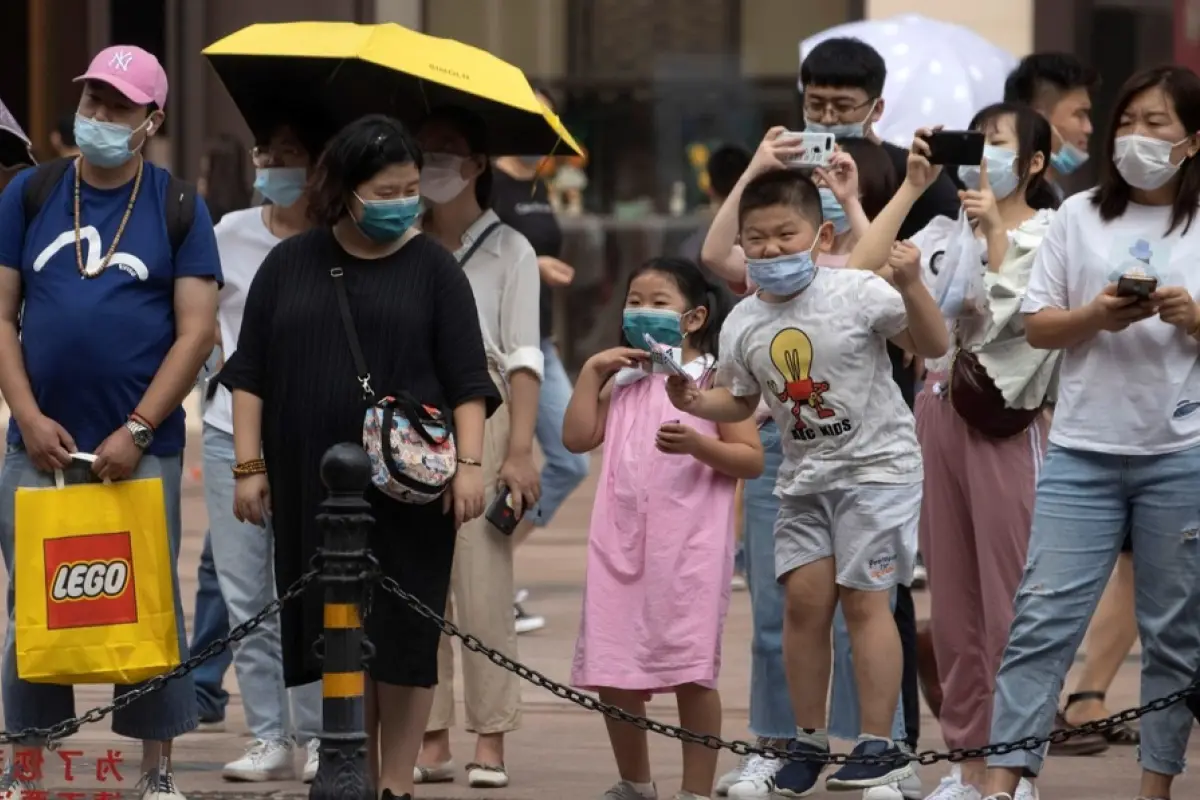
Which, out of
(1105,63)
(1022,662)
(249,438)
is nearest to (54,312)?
(249,438)

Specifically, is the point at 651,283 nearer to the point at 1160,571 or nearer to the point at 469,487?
the point at 469,487

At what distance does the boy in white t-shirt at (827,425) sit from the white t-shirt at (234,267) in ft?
5.23

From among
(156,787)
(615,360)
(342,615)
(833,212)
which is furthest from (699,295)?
(156,787)

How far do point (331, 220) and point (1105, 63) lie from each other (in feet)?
34.1

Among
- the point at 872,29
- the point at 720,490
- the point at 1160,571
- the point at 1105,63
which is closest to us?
the point at 1160,571

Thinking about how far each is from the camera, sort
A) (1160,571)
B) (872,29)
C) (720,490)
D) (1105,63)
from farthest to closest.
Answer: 1. (1105,63)
2. (872,29)
3. (720,490)
4. (1160,571)

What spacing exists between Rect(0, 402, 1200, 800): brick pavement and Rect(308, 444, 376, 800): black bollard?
1.32 metres

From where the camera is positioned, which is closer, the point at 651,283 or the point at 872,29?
the point at 651,283

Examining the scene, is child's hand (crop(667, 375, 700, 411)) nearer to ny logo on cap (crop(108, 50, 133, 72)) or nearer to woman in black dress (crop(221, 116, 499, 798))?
woman in black dress (crop(221, 116, 499, 798))

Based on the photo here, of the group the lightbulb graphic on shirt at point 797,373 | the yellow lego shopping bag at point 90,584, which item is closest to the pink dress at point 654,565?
the lightbulb graphic on shirt at point 797,373

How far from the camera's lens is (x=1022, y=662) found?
644 cm

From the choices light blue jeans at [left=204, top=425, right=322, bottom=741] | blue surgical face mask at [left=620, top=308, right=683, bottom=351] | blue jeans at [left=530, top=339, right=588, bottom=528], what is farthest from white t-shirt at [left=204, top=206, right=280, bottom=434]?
blue jeans at [left=530, top=339, right=588, bottom=528]

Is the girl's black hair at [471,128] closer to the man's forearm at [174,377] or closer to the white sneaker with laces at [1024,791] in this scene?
the man's forearm at [174,377]

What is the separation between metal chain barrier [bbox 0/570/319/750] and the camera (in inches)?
238
